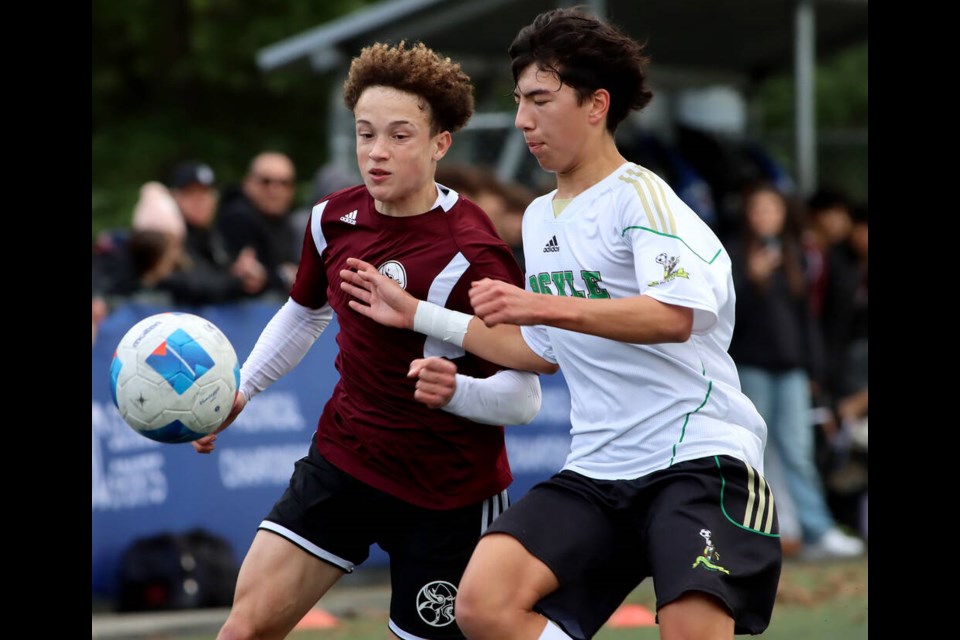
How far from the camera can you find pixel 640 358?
4984 millimetres

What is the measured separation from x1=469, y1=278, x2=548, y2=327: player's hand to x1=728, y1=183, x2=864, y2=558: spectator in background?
6.74 metres

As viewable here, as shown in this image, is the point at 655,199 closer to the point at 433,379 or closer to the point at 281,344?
the point at 433,379

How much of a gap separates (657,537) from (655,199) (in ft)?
3.66

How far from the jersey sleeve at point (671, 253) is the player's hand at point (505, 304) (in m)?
0.38

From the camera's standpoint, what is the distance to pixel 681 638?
4633 millimetres

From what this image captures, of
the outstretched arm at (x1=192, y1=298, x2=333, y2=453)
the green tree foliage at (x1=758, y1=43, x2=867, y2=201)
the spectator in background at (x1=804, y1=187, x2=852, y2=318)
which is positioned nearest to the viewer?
the outstretched arm at (x1=192, y1=298, x2=333, y2=453)

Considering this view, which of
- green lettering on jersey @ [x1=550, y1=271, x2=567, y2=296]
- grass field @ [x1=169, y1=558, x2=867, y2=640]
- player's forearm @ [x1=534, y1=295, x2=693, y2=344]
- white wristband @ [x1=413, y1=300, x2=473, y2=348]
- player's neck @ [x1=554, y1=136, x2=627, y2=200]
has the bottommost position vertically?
grass field @ [x1=169, y1=558, x2=867, y2=640]

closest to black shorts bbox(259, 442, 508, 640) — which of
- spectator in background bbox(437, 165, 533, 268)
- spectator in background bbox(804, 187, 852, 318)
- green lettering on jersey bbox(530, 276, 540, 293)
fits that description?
green lettering on jersey bbox(530, 276, 540, 293)

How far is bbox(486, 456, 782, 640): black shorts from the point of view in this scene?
15.5 feet

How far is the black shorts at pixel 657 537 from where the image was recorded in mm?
4723

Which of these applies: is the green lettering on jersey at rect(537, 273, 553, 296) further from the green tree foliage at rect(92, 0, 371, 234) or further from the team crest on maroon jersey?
the green tree foliage at rect(92, 0, 371, 234)

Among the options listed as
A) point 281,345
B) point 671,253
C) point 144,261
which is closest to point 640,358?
point 671,253
